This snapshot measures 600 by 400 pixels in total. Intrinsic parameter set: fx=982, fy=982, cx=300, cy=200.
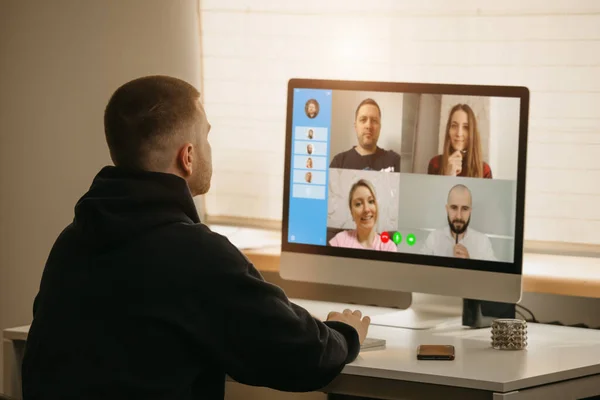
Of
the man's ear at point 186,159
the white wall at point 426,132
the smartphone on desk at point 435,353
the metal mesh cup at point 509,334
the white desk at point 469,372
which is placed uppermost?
the white wall at point 426,132

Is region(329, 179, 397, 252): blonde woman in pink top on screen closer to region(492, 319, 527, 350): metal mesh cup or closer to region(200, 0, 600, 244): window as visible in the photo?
region(492, 319, 527, 350): metal mesh cup

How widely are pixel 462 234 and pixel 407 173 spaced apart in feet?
0.65

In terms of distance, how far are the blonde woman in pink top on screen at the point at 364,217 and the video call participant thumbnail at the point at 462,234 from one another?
144 millimetres

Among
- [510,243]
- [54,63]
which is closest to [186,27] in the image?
[54,63]

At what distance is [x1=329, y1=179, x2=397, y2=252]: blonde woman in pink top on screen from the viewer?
96.0 inches

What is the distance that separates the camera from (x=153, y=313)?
1663mm

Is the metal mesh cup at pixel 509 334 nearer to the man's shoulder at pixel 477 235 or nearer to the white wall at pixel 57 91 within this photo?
the man's shoulder at pixel 477 235

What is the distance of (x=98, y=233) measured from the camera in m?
1.71

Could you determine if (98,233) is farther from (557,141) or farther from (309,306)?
(557,141)

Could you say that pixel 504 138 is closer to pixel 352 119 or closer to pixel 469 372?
pixel 352 119

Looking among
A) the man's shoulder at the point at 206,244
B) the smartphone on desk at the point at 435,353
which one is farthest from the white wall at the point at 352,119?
the man's shoulder at the point at 206,244

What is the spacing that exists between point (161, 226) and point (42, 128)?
1739 mm

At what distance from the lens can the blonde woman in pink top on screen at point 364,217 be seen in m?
2.44

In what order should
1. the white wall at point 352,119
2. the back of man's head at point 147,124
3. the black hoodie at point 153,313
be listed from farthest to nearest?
1. the white wall at point 352,119
2. the back of man's head at point 147,124
3. the black hoodie at point 153,313
